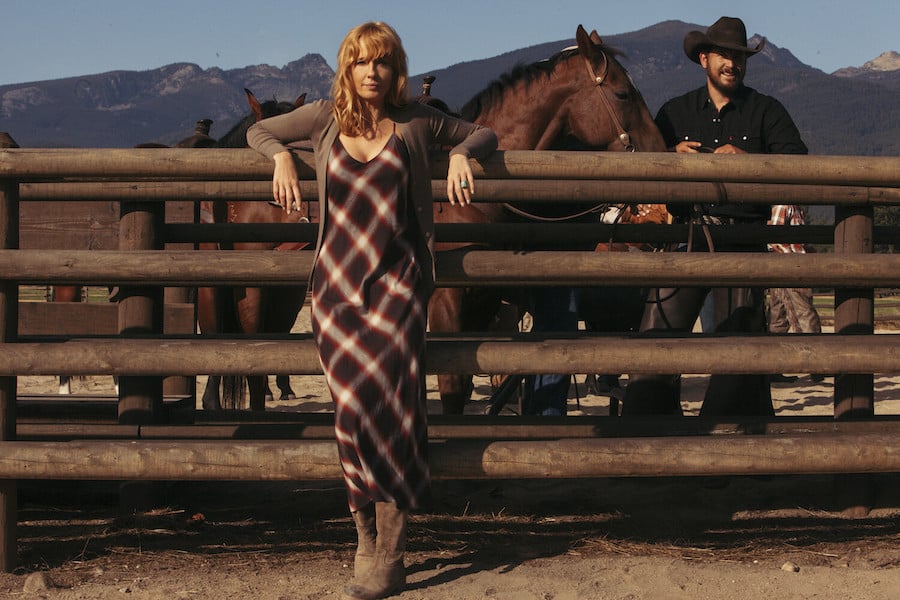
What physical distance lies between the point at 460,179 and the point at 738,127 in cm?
237

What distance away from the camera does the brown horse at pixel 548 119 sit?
5832 millimetres

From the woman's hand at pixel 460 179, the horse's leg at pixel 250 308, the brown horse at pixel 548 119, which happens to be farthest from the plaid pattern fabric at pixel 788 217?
the woman's hand at pixel 460 179

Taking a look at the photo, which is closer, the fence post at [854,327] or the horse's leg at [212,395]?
the fence post at [854,327]

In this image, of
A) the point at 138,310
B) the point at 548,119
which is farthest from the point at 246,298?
the point at 138,310

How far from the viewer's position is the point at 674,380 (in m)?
5.75

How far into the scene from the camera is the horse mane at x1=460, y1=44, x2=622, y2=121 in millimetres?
6188

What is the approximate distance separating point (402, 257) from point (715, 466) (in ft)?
4.57

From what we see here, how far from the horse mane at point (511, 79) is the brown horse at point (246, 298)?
174 centimetres

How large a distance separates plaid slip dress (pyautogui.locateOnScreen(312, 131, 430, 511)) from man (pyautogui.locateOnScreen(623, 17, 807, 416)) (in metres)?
2.12

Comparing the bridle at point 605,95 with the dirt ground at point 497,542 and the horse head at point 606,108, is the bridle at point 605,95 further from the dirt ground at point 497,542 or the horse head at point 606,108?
the dirt ground at point 497,542

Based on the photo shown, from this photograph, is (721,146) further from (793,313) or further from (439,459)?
(793,313)

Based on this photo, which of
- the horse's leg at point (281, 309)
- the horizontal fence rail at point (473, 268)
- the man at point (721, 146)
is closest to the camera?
the horizontal fence rail at point (473, 268)

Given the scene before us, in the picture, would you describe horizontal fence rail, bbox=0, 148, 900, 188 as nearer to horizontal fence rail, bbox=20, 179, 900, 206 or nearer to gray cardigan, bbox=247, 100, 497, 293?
gray cardigan, bbox=247, 100, 497, 293

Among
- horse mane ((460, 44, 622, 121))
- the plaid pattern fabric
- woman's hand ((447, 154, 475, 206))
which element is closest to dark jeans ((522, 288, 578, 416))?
horse mane ((460, 44, 622, 121))
